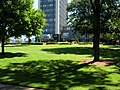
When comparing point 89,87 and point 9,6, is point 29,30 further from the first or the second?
point 89,87

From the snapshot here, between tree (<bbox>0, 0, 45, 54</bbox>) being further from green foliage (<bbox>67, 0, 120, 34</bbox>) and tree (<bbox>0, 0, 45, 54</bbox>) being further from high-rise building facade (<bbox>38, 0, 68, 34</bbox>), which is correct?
high-rise building facade (<bbox>38, 0, 68, 34</bbox>)

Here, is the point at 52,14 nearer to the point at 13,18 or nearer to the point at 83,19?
the point at 83,19

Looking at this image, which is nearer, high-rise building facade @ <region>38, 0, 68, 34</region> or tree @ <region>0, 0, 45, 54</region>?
tree @ <region>0, 0, 45, 54</region>

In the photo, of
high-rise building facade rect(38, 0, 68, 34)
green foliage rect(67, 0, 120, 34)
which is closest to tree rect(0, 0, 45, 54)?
green foliage rect(67, 0, 120, 34)

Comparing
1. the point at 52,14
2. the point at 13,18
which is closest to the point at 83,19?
the point at 13,18

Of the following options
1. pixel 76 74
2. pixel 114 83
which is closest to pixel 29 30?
pixel 76 74

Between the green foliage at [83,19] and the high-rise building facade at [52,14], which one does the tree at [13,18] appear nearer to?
the green foliage at [83,19]

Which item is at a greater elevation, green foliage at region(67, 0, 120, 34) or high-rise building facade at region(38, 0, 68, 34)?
high-rise building facade at region(38, 0, 68, 34)

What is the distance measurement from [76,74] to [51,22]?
16213 cm

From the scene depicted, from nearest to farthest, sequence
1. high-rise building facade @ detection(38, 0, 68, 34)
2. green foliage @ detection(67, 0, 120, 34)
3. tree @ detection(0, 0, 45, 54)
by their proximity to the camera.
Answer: tree @ detection(0, 0, 45, 54) < green foliage @ detection(67, 0, 120, 34) < high-rise building facade @ detection(38, 0, 68, 34)

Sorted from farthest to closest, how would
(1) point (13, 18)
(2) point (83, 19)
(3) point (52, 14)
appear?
(3) point (52, 14) → (2) point (83, 19) → (1) point (13, 18)

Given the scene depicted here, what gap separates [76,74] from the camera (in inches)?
535

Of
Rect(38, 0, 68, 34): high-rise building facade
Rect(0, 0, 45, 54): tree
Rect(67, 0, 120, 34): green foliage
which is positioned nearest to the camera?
Rect(0, 0, 45, 54): tree

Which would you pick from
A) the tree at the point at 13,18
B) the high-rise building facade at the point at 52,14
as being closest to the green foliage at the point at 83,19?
the tree at the point at 13,18
